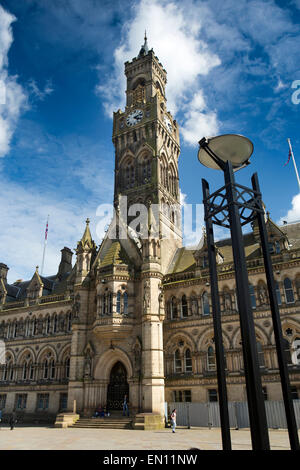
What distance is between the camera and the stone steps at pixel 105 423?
26.4 m

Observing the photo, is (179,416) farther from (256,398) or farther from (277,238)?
(256,398)

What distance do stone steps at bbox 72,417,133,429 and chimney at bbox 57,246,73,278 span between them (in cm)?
2183

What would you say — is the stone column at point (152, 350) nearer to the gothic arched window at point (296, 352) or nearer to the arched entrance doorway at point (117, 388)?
the arched entrance doorway at point (117, 388)

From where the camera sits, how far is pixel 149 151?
4572 centimetres

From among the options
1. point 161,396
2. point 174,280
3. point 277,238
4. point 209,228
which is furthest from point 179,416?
point 209,228

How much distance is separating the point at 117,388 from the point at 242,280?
25627 millimetres

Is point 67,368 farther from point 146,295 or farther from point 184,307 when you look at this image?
point 184,307

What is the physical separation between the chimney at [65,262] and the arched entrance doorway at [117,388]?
19099 millimetres

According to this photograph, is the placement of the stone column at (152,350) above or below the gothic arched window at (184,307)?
below

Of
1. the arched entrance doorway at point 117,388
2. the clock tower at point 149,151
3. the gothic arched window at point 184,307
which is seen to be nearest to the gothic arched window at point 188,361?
the gothic arched window at point 184,307

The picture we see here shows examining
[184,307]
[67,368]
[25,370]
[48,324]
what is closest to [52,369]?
[67,368]
